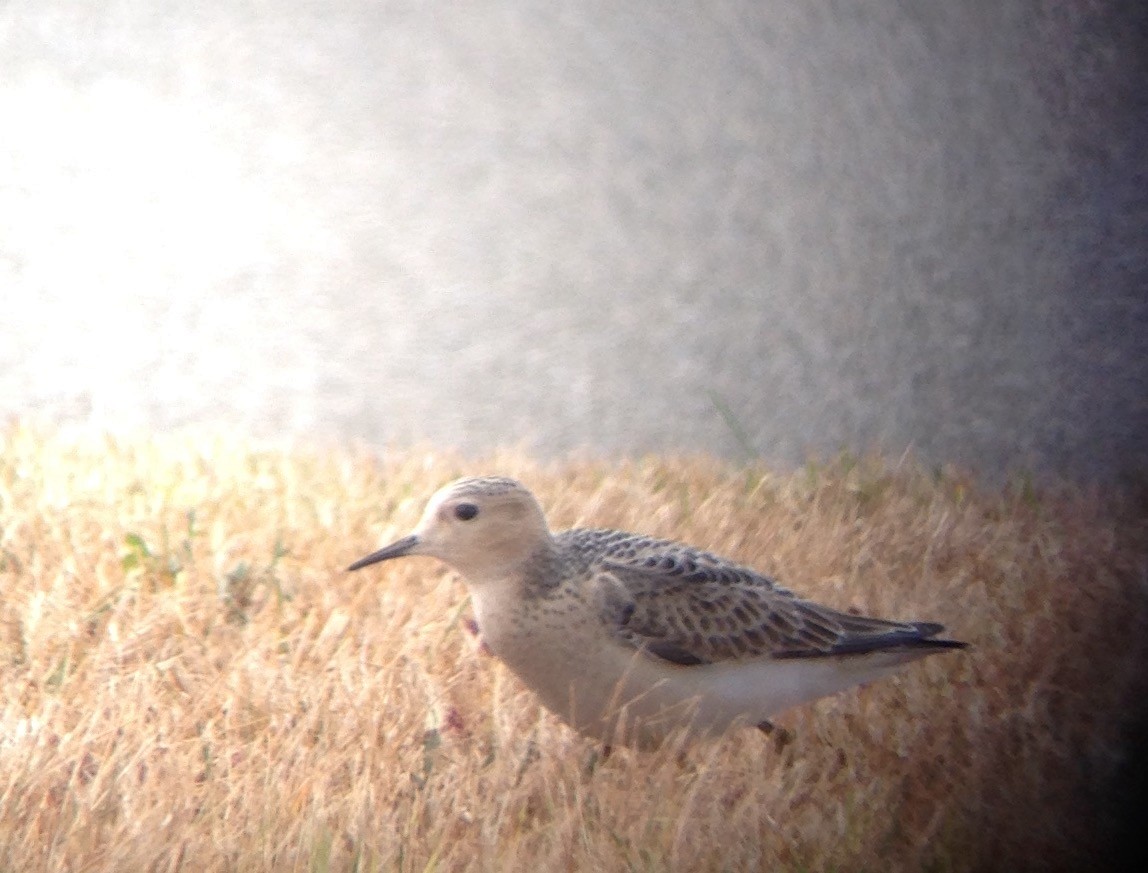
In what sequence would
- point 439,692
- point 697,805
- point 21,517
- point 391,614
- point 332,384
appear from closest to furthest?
1. point 697,805
2. point 439,692
3. point 391,614
4. point 21,517
5. point 332,384

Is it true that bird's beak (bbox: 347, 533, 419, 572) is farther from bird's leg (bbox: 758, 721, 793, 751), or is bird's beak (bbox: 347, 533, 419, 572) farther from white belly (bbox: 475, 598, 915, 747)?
bird's leg (bbox: 758, 721, 793, 751)

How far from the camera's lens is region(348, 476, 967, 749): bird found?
193 centimetres

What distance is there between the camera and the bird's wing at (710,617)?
195 cm

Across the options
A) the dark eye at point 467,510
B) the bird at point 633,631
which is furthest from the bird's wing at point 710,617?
the dark eye at point 467,510

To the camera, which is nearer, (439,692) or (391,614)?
(439,692)

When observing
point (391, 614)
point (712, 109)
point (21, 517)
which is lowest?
point (391, 614)

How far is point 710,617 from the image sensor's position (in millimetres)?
1987

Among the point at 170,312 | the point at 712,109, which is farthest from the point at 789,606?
the point at 170,312

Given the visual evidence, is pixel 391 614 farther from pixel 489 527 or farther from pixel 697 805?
pixel 697 805

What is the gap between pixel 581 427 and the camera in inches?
111

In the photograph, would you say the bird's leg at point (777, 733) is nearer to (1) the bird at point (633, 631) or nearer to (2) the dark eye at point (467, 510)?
(1) the bird at point (633, 631)

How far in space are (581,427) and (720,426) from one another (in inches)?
16.2

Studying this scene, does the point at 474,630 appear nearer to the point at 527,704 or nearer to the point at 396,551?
the point at 527,704

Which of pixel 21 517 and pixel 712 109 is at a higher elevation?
pixel 712 109
